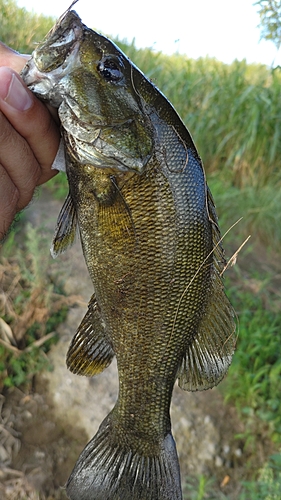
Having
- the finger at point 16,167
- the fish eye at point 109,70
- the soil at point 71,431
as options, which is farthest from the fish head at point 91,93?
the soil at point 71,431

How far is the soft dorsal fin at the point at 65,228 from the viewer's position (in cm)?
132

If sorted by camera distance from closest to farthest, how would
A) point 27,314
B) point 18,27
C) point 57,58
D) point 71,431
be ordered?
1. point 57,58
2. point 71,431
3. point 27,314
4. point 18,27

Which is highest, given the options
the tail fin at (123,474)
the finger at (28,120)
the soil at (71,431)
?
the finger at (28,120)

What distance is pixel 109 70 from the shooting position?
1.22 meters

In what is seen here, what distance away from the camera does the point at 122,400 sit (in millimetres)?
1463

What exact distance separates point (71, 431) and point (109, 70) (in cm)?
238

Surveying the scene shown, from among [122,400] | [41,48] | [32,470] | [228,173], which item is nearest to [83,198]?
[41,48]

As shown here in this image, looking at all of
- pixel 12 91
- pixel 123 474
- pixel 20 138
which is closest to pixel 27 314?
pixel 123 474

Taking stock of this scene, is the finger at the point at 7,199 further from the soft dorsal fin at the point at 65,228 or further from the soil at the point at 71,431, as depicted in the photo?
the soil at the point at 71,431

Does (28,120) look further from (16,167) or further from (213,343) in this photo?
(213,343)

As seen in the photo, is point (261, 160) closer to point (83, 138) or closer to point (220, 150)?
point (220, 150)

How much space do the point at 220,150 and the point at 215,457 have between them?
3394mm

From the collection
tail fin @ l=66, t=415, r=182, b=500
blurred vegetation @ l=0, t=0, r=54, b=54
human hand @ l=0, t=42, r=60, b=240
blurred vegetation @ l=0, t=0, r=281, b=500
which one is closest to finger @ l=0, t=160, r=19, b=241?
human hand @ l=0, t=42, r=60, b=240

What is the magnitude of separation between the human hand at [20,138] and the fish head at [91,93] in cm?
6
